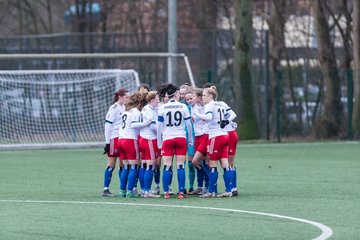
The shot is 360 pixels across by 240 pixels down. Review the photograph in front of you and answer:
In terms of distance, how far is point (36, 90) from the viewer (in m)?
34.7

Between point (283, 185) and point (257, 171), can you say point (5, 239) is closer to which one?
point (283, 185)

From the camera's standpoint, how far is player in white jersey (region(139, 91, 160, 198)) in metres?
17.4

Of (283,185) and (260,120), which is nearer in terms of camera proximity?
(283,185)

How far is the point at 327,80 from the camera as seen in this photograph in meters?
36.5

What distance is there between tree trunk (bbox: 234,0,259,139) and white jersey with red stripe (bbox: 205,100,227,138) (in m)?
18.3

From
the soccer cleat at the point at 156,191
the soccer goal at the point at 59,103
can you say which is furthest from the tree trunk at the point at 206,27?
the soccer cleat at the point at 156,191

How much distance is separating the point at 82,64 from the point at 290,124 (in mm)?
7904

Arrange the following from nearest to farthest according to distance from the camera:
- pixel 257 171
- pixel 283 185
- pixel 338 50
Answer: pixel 283 185, pixel 257 171, pixel 338 50

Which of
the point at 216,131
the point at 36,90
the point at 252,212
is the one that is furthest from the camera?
the point at 36,90

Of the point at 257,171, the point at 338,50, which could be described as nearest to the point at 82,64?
the point at 338,50

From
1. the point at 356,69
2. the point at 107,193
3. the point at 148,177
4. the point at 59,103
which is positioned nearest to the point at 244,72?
the point at 356,69

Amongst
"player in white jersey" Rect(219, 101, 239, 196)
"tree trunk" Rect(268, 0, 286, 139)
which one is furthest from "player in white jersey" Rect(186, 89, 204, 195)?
"tree trunk" Rect(268, 0, 286, 139)

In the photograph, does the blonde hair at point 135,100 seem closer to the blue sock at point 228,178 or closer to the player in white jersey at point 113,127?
the player in white jersey at point 113,127

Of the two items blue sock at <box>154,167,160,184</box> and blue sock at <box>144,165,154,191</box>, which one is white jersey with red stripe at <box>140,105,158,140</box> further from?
blue sock at <box>154,167,160,184</box>
